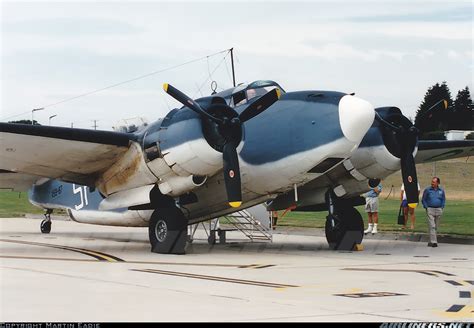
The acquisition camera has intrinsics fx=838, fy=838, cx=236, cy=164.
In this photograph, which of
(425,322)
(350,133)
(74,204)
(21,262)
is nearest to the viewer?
(425,322)

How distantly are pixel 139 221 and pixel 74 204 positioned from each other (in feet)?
13.5

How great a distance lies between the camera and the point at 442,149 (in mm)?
24844

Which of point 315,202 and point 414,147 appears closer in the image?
point 414,147

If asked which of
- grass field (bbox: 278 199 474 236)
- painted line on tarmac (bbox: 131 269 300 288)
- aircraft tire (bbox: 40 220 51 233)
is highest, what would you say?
painted line on tarmac (bbox: 131 269 300 288)

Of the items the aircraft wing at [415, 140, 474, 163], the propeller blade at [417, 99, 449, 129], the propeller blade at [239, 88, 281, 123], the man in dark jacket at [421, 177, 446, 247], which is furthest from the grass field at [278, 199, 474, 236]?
the propeller blade at [239, 88, 281, 123]

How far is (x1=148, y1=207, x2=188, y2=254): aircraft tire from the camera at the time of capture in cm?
2069

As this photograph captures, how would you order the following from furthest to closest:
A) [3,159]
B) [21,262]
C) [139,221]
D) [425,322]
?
1. [139,221]
2. [3,159]
3. [21,262]
4. [425,322]

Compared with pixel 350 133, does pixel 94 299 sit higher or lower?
lower

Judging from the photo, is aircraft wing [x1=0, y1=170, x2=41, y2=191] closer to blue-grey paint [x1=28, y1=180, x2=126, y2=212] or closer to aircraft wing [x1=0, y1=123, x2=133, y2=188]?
blue-grey paint [x1=28, y1=180, x2=126, y2=212]

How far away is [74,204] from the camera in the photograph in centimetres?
2628

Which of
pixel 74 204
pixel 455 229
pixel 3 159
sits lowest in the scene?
pixel 455 229

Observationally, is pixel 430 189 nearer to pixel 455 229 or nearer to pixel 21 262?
pixel 455 229

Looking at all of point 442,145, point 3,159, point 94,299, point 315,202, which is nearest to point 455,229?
point 442,145

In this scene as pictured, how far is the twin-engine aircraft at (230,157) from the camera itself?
1930cm
